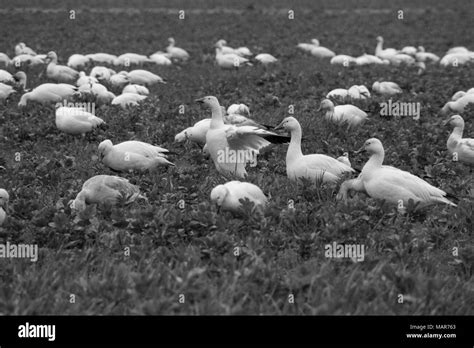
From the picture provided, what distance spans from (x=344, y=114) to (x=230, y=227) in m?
5.19

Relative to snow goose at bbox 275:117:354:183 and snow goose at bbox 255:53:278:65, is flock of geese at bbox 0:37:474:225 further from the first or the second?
snow goose at bbox 255:53:278:65

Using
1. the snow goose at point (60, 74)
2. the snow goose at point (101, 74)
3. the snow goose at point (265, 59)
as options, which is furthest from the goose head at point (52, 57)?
the snow goose at point (265, 59)

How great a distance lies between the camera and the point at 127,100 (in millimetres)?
12703

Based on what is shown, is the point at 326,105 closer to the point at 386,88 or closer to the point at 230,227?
the point at 386,88

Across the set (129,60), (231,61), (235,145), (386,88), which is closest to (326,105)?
(235,145)

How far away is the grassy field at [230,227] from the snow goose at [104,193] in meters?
0.15

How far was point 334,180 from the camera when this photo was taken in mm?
8383

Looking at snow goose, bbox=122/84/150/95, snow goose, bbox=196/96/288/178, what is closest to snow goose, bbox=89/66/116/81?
snow goose, bbox=122/84/150/95

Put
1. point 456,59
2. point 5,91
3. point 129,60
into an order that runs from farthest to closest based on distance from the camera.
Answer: point 456,59
point 129,60
point 5,91

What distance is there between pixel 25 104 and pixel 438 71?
9.71 metres

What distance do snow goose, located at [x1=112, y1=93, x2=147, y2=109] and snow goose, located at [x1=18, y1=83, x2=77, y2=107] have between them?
0.82 m

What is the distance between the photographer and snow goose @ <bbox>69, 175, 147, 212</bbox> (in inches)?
288

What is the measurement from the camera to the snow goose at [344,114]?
1137 cm
